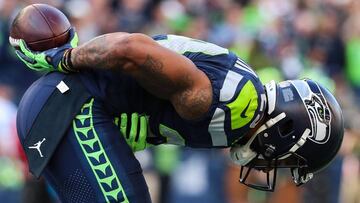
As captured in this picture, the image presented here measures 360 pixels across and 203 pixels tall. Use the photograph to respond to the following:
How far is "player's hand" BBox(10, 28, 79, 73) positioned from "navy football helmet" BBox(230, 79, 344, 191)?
1.17 m

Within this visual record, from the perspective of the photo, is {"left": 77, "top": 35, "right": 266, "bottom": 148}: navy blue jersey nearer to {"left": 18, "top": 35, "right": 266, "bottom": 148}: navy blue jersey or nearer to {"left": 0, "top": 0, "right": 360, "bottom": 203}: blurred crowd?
{"left": 18, "top": 35, "right": 266, "bottom": 148}: navy blue jersey

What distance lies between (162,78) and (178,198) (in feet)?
22.9

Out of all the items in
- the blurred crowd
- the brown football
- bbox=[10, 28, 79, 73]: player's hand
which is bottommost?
the blurred crowd

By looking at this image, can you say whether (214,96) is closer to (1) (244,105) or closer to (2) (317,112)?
(1) (244,105)

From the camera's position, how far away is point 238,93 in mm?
5707

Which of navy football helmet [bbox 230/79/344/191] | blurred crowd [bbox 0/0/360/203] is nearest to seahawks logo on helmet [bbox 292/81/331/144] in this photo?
navy football helmet [bbox 230/79/344/191]

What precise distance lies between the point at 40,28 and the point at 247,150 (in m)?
1.41

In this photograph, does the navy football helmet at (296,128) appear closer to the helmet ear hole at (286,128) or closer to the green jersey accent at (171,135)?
the helmet ear hole at (286,128)

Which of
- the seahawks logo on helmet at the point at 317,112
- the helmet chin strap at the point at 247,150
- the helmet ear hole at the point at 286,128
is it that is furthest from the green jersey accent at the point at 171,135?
the seahawks logo on helmet at the point at 317,112

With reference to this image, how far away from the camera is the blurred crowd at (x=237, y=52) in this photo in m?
11.5

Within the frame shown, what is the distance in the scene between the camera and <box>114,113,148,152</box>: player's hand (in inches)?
233

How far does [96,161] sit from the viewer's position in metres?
5.77

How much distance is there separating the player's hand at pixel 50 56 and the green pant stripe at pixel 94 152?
27 centimetres

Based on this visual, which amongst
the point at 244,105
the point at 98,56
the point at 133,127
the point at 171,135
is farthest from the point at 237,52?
the point at 98,56
